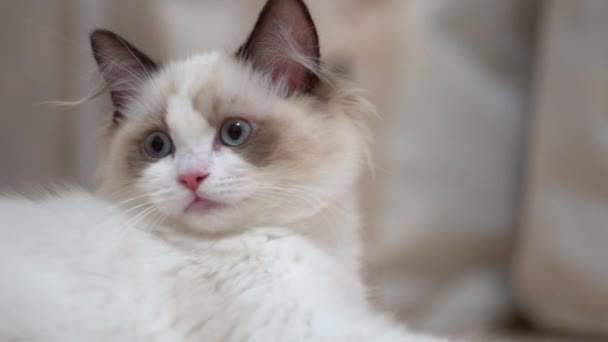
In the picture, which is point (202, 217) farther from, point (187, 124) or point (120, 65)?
point (120, 65)

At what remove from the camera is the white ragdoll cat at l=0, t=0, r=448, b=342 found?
0.88m

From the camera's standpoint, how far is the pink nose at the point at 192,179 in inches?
34.2

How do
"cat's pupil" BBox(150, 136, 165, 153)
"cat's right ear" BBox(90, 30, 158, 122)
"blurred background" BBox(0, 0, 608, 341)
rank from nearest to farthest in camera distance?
"cat's right ear" BBox(90, 30, 158, 122)
"cat's pupil" BBox(150, 136, 165, 153)
"blurred background" BBox(0, 0, 608, 341)

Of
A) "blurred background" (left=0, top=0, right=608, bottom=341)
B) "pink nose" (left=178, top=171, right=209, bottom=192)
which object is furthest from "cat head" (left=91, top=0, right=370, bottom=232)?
"blurred background" (left=0, top=0, right=608, bottom=341)

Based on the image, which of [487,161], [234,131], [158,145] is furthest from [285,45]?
[487,161]

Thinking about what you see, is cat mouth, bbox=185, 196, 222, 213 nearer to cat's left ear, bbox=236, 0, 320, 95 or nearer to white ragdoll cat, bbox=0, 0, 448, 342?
white ragdoll cat, bbox=0, 0, 448, 342

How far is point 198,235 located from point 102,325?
20 cm

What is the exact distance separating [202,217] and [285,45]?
0.29 metres

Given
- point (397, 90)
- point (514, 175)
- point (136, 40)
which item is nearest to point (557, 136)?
point (514, 175)

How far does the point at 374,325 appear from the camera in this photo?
95 cm

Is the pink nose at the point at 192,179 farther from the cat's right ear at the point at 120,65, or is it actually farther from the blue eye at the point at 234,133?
the cat's right ear at the point at 120,65

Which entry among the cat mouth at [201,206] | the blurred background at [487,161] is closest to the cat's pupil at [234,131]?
the cat mouth at [201,206]

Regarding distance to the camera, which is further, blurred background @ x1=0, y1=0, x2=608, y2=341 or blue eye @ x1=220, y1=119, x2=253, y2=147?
blurred background @ x1=0, y1=0, x2=608, y2=341

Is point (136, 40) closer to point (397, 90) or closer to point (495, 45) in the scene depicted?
point (397, 90)
